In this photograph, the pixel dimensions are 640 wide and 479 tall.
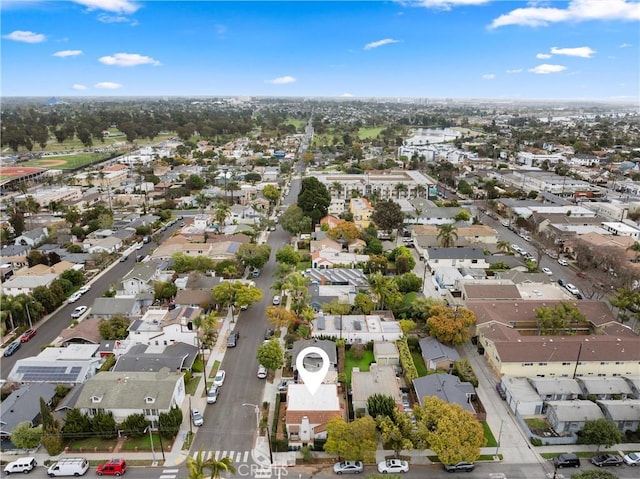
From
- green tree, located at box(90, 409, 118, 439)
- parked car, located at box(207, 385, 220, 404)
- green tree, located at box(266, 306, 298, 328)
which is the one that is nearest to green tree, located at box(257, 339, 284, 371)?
parked car, located at box(207, 385, 220, 404)

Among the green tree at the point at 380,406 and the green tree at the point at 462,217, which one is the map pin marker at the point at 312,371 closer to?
the green tree at the point at 380,406

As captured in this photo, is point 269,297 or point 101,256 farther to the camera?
point 101,256

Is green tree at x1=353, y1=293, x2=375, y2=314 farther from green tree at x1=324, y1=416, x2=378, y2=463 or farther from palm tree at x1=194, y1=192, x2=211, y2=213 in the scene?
palm tree at x1=194, y1=192, x2=211, y2=213

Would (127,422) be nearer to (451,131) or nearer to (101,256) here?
(101,256)

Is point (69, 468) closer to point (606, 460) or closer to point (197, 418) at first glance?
point (197, 418)

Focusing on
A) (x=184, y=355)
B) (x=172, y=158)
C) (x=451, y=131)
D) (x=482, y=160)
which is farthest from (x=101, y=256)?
(x=451, y=131)

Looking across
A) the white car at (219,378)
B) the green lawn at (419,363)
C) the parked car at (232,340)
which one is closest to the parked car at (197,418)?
the white car at (219,378)

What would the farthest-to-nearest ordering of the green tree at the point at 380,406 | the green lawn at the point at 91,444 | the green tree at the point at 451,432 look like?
the green tree at the point at 380,406, the green lawn at the point at 91,444, the green tree at the point at 451,432

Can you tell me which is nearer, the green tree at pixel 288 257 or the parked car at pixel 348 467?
the parked car at pixel 348 467
